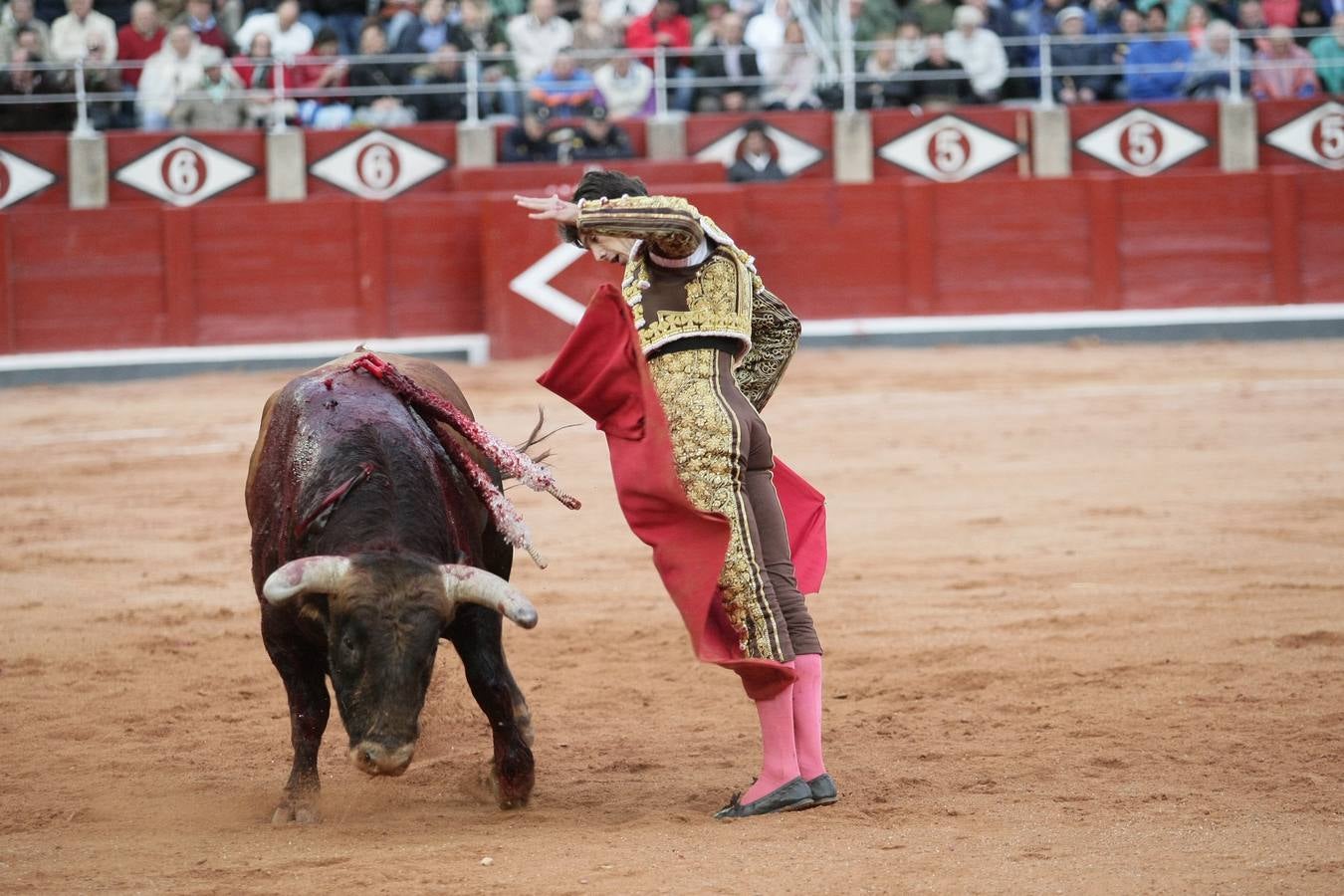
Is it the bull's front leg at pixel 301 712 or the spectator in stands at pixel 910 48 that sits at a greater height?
the spectator in stands at pixel 910 48

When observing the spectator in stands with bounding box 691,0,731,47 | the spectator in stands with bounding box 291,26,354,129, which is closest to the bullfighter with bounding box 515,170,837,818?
the spectator in stands with bounding box 291,26,354,129

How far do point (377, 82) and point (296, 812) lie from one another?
31.4ft

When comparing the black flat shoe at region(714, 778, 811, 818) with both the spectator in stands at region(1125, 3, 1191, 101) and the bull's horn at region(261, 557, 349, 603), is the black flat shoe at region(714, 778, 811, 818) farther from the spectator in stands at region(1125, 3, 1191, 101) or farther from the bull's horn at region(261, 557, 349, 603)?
the spectator in stands at region(1125, 3, 1191, 101)

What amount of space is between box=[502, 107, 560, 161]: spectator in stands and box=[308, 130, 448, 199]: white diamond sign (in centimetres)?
56

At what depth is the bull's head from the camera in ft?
10.2

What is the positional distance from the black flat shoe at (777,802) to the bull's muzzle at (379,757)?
694 millimetres

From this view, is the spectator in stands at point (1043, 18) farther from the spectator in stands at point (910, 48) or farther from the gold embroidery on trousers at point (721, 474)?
the gold embroidery on trousers at point (721, 474)

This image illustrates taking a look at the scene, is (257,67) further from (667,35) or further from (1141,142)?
(1141,142)

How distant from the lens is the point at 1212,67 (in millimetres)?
13141

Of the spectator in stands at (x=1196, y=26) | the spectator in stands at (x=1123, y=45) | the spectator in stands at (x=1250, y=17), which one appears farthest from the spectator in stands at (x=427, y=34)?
the spectator in stands at (x=1250, y=17)

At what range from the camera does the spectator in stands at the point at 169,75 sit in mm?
11883

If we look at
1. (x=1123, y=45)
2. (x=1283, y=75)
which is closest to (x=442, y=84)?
(x=1123, y=45)

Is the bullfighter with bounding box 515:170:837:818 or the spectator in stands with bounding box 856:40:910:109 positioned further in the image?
the spectator in stands with bounding box 856:40:910:109

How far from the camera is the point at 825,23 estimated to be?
1348cm
